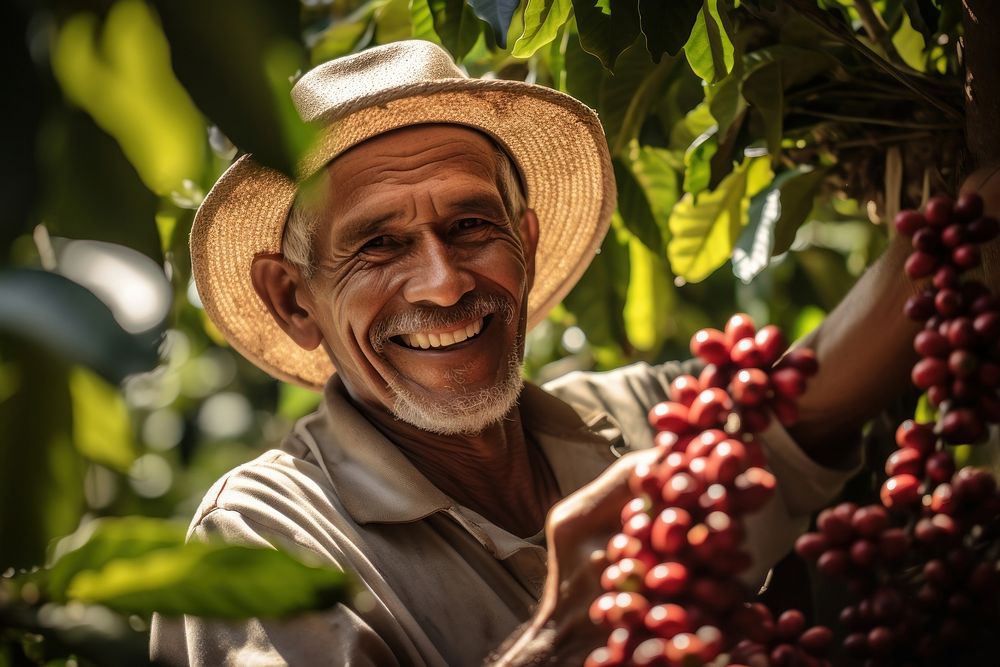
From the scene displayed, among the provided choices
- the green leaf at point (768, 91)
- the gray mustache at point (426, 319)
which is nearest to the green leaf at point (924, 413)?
the green leaf at point (768, 91)

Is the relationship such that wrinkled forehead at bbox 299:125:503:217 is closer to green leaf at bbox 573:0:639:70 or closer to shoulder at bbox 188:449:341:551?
shoulder at bbox 188:449:341:551

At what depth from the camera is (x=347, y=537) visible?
5.60ft

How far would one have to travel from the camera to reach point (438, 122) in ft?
6.58

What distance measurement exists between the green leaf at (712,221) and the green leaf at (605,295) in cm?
27

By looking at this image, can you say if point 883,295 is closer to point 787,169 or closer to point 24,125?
point 24,125

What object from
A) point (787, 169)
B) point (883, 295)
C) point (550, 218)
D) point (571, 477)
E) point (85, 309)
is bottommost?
point (571, 477)

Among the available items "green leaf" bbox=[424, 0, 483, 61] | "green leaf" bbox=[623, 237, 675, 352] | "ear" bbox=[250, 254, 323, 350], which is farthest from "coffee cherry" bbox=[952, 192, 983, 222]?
"green leaf" bbox=[623, 237, 675, 352]

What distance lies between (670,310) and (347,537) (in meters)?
1.24

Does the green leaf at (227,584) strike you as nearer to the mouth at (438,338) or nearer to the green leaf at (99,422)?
the green leaf at (99,422)

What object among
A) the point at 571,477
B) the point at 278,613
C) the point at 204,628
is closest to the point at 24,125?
the point at 278,613

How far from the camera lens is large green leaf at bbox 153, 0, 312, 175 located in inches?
→ 23.2

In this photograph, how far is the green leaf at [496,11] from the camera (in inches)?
52.9

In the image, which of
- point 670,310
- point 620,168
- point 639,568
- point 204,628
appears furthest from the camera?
point 670,310

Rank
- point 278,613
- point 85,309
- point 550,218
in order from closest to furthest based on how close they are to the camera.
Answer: point 85,309, point 278,613, point 550,218
